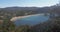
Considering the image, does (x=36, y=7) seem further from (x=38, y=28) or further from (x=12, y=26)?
(x=12, y=26)

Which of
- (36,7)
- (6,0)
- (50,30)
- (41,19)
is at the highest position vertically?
(6,0)

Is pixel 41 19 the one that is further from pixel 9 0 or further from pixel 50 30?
pixel 9 0

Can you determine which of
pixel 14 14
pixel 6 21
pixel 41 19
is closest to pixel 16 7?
pixel 14 14

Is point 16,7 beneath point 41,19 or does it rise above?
above

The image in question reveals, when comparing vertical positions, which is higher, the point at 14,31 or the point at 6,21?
the point at 6,21

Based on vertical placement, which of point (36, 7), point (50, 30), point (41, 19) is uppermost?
point (36, 7)

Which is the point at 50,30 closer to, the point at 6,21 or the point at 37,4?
the point at 37,4

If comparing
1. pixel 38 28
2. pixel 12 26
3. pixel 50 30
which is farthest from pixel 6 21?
pixel 50 30

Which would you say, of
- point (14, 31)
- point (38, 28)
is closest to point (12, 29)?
point (14, 31)
